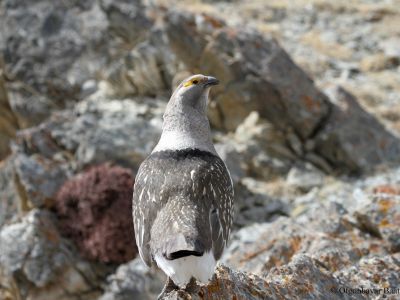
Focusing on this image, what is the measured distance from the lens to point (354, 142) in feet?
41.4

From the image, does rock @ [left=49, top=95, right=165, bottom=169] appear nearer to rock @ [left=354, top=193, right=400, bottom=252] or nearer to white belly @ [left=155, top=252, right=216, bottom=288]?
rock @ [left=354, top=193, right=400, bottom=252]

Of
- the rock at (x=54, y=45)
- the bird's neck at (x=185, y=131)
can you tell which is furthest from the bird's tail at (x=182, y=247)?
the rock at (x=54, y=45)

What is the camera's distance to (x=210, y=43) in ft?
44.7

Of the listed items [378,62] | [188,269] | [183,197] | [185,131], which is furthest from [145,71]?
[188,269]

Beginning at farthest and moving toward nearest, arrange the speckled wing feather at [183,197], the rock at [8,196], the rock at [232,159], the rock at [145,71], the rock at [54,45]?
the rock at [54,45]
the rock at [145,71]
the rock at [232,159]
the rock at [8,196]
the speckled wing feather at [183,197]

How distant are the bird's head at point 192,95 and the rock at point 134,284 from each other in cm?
348

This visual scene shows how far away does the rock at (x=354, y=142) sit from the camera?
12430mm

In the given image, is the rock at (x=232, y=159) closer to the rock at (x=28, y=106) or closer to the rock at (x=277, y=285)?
the rock at (x=28, y=106)

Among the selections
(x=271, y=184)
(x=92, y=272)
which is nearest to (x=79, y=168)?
(x=92, y=272)

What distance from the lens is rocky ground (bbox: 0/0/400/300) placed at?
6871 mm

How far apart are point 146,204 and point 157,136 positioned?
6774 millimetres

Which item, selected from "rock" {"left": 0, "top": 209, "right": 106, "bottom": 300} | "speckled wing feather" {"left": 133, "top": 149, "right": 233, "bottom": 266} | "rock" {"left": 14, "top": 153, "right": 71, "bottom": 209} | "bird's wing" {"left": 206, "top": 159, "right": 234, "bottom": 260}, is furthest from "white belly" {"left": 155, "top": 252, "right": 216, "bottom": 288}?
"rock" {"left": 14, "top": 153, "right": 71, "bottom": 209}

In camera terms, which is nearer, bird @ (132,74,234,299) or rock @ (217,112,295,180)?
bird @ (132,74,234,299)

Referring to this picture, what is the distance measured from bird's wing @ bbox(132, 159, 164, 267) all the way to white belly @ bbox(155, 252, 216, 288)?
0.44 metres
